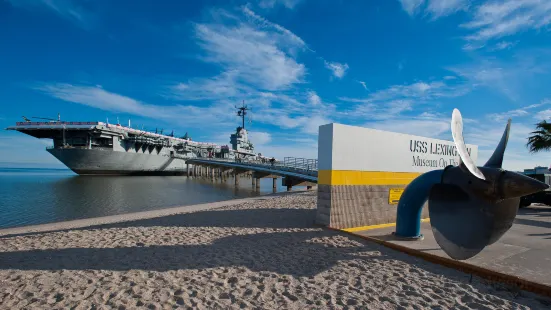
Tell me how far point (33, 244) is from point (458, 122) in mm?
9222

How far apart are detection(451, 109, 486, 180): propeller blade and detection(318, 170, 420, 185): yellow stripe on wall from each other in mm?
3511

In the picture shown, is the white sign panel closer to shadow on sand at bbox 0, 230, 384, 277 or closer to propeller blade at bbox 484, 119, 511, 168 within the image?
shadow on sand at bbox 0, 230, 384, 277

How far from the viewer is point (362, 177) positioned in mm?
7766

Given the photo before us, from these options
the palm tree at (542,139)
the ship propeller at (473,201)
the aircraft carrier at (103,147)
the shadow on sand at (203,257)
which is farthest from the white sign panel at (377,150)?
the aircraft carrier at (103,147)

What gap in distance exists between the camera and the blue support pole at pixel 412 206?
233 inches

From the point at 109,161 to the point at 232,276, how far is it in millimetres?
58606

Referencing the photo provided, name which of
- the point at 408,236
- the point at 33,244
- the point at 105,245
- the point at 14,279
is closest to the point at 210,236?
the point at 105,245

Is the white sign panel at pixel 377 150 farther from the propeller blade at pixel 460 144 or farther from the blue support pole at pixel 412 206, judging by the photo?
the propeller blade at pixel 460 144

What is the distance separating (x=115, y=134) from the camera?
2015 inches

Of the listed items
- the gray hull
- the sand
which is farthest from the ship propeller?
the gray hull

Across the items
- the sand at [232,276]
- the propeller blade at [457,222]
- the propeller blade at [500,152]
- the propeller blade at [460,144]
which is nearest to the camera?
the sand at [232,276]

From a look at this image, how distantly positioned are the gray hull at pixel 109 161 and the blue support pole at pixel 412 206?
57007 mm

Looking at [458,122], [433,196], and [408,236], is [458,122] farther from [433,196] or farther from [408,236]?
[408,236]

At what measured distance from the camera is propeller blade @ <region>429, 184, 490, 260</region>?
13.1ft
